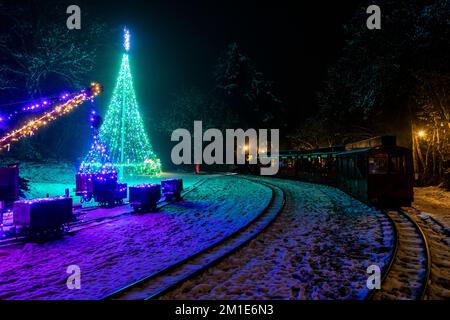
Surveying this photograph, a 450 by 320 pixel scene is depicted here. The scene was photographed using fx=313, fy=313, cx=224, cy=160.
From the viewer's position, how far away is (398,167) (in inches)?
A: 528

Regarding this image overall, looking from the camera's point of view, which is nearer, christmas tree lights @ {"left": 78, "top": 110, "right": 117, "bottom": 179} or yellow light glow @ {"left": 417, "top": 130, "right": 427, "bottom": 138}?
christmas tree lights @ {"left": 78, "top": 110, "right": 117, "bottom": 179}

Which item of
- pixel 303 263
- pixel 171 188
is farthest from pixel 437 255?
pixel 171 188

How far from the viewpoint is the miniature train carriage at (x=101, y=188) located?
1337cm

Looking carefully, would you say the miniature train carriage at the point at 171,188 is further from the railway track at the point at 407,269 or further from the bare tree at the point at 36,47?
the bare tree at the point at 36,47

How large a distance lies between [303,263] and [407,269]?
1977mm

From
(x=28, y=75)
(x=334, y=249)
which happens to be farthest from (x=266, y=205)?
(x=28, y=75)

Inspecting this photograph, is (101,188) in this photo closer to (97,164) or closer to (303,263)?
(97,164)

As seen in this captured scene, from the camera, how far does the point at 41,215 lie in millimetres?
8258

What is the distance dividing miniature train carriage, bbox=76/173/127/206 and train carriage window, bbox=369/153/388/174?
11.0 metres

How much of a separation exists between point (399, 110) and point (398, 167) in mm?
17078

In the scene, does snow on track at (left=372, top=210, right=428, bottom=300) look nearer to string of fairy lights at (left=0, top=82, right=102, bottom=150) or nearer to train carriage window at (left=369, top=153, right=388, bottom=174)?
train carriage window at (left=369, top=153, right=388, bottom=174)

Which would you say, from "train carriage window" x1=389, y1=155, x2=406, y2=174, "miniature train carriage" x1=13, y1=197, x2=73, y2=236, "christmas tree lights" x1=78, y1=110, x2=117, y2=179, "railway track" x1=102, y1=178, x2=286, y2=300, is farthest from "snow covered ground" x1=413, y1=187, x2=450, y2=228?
"christmas tree lights" x1=78, y1=110, x2=117, y2=179

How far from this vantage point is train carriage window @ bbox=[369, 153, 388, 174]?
13492 millimetres
